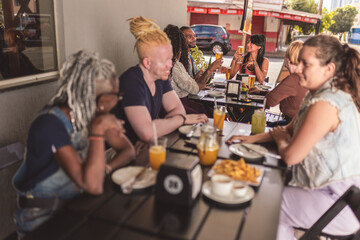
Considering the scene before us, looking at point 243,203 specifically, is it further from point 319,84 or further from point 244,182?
point 319,84

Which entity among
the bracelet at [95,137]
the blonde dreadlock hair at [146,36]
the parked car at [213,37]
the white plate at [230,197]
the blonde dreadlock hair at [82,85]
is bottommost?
the parked car at [213,37]

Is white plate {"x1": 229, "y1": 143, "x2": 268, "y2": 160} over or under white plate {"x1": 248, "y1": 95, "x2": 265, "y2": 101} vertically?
over

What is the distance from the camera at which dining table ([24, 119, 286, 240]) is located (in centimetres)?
121

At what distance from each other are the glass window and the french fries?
67.2 inches

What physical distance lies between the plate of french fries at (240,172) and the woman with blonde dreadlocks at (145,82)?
66 centimetres

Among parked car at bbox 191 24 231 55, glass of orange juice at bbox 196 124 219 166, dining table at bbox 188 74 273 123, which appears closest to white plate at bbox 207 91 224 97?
dining table at bbox 188 74 273 123

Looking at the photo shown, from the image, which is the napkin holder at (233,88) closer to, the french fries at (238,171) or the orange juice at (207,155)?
the orange juice at (207,155)

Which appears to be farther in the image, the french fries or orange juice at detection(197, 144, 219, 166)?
orange juice at detection(197, 144, 219, 166)

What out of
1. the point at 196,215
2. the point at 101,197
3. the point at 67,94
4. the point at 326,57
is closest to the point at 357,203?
the point at 326,57

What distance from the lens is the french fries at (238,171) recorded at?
1605 mm

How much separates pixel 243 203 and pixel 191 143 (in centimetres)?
82

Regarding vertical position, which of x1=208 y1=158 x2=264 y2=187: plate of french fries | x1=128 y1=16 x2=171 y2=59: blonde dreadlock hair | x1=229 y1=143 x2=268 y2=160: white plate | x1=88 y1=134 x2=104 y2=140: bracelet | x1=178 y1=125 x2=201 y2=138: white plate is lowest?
x1=178 y1=125 x2=201 y2=138: white plate

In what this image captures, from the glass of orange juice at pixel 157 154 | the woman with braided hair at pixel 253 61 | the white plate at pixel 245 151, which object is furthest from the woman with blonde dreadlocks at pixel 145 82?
the woman with braided hair at pixel 253 61

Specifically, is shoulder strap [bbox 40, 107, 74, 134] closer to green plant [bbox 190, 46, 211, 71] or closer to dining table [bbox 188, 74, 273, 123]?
dining table [bbox 188, 74, 273, 123]
